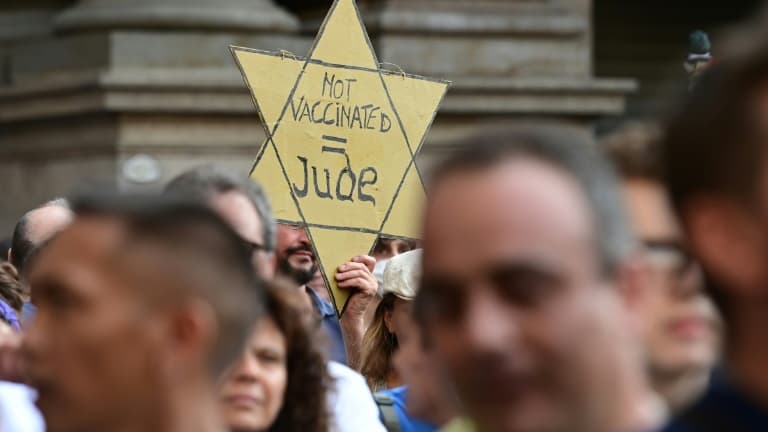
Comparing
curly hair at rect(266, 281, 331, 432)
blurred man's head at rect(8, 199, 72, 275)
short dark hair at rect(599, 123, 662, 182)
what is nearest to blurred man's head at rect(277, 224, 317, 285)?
blurred man's head at rect(8, 199, 72, 275)

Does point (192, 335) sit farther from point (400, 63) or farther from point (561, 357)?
point (400, 63)

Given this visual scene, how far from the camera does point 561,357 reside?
2.62 metres

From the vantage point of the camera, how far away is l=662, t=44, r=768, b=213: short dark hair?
2.48 meters

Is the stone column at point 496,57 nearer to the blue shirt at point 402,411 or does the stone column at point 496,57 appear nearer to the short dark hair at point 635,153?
the blue shirt at point 402,411

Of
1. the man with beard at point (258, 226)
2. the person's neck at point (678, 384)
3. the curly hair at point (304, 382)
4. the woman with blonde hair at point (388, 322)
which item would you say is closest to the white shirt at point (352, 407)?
the man with beard at point (258, 226)

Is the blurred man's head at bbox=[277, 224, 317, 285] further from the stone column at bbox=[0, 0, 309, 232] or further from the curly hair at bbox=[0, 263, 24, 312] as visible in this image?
the stone column at bbox=[0, 0, 309, 232]

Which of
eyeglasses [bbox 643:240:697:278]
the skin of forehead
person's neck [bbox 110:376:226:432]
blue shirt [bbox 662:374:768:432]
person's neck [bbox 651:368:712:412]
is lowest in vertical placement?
blue shirt [bbox 662:374:768:432]

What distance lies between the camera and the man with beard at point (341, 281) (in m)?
6.62

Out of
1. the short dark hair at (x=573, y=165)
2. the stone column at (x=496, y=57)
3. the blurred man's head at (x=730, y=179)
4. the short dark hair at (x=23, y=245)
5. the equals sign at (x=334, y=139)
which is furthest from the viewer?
the stone column at (x=496, y=57)

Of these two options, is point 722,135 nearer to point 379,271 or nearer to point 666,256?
point 666,256

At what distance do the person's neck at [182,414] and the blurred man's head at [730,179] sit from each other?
3.03ft

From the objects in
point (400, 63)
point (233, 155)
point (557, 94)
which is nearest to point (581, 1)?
point (557, 94)

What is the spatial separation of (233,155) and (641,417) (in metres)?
8.70

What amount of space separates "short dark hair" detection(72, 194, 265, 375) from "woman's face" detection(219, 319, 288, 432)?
3.00 ft
